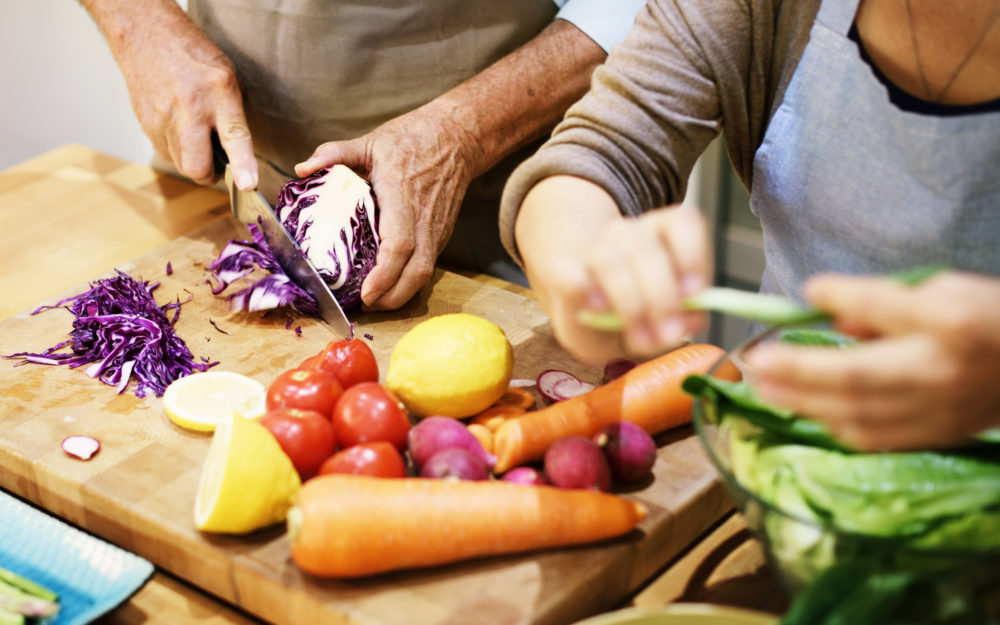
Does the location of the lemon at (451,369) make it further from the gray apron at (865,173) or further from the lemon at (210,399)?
the gray apron at (865,173)

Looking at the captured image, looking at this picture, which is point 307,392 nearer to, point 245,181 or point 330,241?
point 330,241

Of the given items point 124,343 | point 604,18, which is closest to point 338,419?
point 124,343

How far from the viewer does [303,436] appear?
4.12 ft

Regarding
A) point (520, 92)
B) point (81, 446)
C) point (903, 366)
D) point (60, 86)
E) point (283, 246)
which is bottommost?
point (60, 86)

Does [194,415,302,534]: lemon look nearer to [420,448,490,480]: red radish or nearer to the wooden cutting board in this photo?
the wooden cutting board

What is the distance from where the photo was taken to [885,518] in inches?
37.4

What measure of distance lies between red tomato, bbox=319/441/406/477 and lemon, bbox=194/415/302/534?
0.05 meters

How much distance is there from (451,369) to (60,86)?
3286mm

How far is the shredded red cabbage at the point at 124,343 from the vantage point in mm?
1582

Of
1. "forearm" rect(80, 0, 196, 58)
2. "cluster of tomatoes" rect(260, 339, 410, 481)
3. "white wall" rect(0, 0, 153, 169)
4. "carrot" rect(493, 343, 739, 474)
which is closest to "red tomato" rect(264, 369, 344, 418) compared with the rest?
"cluster of tomatoes" rect(260, 339, 410, 481)

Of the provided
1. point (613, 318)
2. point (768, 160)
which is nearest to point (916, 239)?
point (768, 160)

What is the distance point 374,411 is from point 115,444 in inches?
17.0

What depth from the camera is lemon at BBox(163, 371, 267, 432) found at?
1421 millimetres

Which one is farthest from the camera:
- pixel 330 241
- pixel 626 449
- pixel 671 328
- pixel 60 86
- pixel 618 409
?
pixel 60 86
